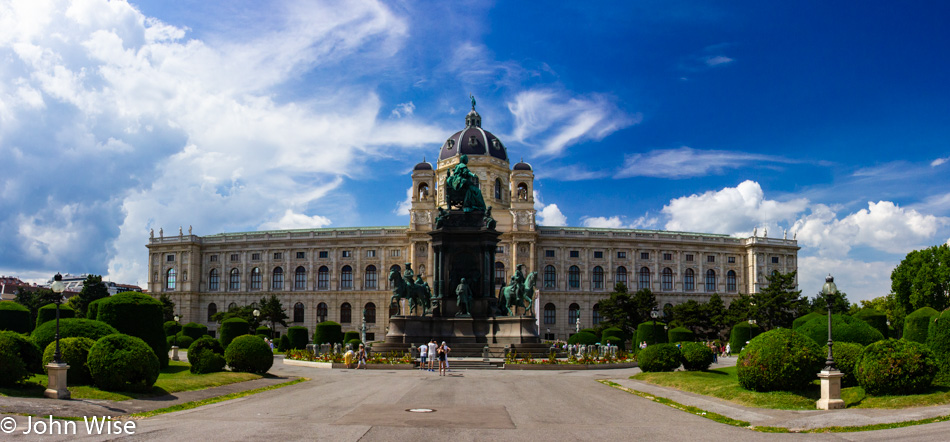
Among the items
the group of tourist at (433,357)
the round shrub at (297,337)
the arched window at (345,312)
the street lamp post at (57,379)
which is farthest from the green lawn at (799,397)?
the arched window at (345,312)

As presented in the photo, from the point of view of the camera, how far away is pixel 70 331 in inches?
1048

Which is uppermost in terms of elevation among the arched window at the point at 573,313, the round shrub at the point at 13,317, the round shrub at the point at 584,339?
the round shrub at the point at 13,317

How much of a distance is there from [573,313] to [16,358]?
97710 mm

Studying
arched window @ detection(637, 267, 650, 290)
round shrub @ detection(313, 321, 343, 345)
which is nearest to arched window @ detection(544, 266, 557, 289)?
arched window @ detection(637, 267, 650, 290)

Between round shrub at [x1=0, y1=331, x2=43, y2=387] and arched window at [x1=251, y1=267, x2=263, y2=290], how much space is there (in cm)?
9818

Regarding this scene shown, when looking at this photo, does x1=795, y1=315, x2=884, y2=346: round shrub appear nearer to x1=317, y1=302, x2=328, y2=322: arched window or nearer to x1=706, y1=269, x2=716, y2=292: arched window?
x1=706, y1=269, x2=716, y2=292: arched window

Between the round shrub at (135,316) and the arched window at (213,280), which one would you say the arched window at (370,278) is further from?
the round shrub at (135,316)

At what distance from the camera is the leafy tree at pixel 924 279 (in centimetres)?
8044

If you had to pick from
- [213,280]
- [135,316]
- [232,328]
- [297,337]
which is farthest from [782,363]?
[213,280]

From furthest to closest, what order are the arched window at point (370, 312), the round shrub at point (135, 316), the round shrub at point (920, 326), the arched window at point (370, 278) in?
1. the arched window at point (370, 278)
2. the arched window at point (370, 312)
3. the round shrub at point (135, 316)
4. the round shrub at point (920, 326)

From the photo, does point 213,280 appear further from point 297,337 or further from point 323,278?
point 297,337

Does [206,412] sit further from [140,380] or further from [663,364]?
[663,364]

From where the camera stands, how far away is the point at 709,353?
32.2 m

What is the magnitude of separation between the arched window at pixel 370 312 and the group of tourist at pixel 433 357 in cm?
7567
